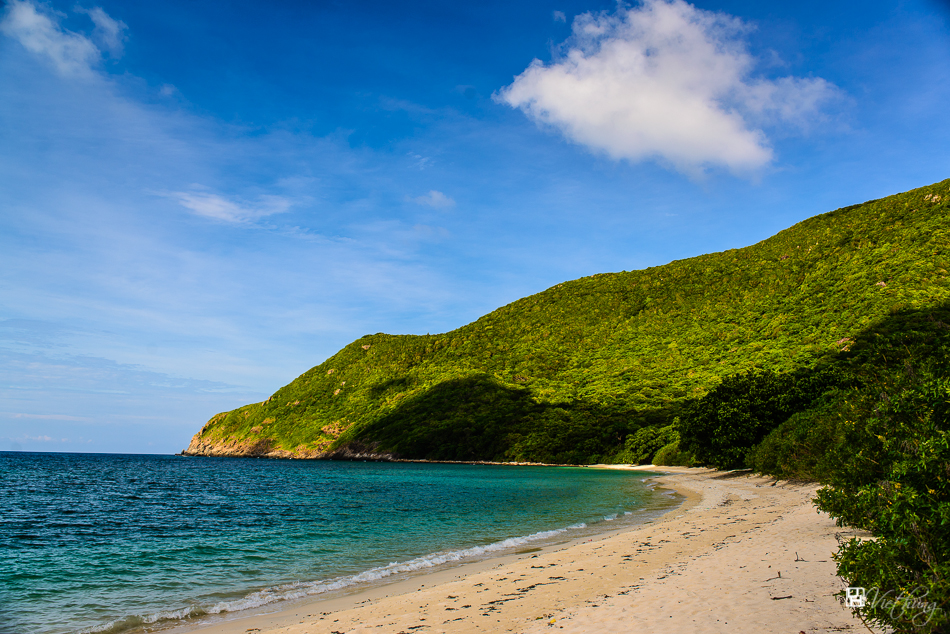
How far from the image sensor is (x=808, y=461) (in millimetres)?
35062

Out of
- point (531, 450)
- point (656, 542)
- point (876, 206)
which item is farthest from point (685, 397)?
point (656, 542)

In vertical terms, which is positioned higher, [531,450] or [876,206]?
[876,206]

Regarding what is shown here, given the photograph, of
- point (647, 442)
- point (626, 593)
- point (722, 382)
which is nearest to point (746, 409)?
point (722, 382)

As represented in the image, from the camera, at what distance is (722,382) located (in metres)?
61.4

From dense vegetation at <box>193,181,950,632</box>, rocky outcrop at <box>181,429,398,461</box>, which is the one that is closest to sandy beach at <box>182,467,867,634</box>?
dense vegetation at <box>193,181,950,632</box>

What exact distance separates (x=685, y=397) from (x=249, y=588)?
10274 centimetres

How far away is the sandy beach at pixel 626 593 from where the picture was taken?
9.02 meters

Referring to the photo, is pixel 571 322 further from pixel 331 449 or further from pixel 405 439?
pixel 331 449

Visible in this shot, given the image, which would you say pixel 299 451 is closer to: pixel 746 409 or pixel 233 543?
pixel 746 409

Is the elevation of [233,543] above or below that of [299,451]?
above

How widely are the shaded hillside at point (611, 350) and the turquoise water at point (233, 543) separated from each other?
243 feet

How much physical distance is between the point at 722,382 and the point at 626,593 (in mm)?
56500

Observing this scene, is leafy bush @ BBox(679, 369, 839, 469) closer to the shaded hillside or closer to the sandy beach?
the shaded hillside

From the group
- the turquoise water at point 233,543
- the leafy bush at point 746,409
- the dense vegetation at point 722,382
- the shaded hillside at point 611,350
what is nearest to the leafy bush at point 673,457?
the dense vegetation at point 722,382
